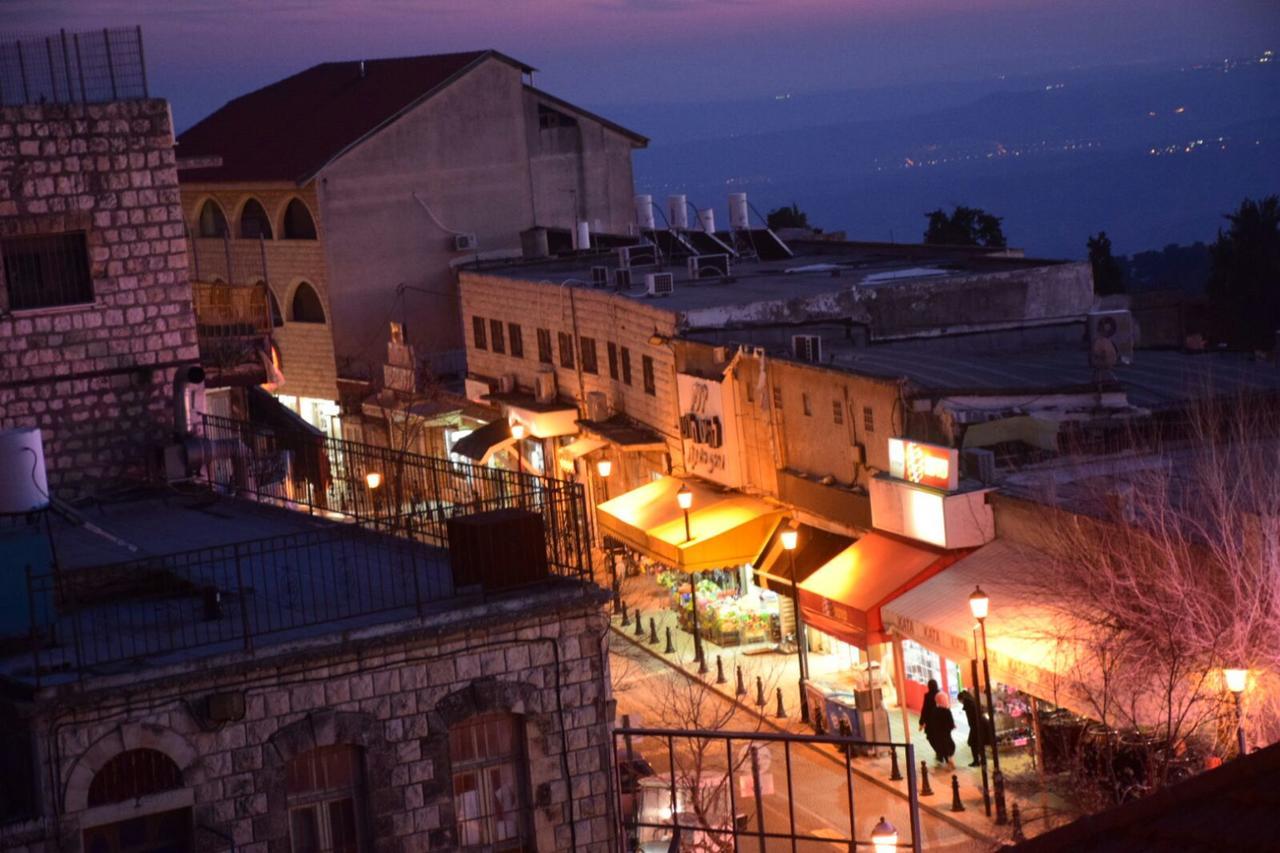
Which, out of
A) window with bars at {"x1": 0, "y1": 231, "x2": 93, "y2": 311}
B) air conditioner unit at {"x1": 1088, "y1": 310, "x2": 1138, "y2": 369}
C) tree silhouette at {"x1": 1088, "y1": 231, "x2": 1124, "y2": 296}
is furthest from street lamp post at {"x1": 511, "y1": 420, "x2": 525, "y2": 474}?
tree silhouette at {"x1": 1088, "y1": 231, "x2": 1124, "y2": 296}

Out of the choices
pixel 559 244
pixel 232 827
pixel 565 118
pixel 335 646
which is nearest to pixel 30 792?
pixel 232 827

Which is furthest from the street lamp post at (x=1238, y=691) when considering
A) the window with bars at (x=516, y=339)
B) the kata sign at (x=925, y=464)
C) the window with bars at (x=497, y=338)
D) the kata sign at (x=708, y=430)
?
the window with bars at (x=497, y=338)

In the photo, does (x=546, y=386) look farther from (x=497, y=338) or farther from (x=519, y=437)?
(x=497, y=338)

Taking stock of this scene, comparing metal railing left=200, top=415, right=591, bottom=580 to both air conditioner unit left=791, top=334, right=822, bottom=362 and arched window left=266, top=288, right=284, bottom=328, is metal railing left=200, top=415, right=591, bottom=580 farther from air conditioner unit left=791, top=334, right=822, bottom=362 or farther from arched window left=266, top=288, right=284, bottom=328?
arched window left=266, top=288, right=284, bottom=328

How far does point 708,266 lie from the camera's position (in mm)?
49781

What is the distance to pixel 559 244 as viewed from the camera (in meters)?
63.1

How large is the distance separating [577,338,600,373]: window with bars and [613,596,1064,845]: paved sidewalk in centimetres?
829

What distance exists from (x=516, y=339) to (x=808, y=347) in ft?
54.4

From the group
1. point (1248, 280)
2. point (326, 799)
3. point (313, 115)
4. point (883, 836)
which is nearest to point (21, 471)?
point (326, 799)

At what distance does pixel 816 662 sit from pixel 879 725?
20.1ft

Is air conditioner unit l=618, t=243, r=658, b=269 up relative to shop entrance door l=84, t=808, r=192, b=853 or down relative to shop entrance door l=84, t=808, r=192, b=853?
up

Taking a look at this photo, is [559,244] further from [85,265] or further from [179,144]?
[85,265]

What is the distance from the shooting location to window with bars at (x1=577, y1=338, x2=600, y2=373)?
48.0 m

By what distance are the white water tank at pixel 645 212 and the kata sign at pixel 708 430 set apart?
55.3 feet
